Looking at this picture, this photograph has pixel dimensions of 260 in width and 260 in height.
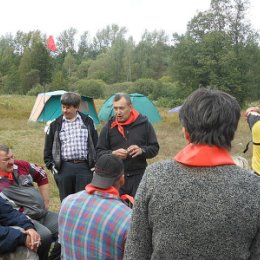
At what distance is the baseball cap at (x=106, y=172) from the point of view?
239cm

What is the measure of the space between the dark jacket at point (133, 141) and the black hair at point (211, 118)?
2.37m

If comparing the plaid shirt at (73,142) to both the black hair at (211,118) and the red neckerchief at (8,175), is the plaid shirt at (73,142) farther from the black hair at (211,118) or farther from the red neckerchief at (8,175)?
the black hair at (211,118)

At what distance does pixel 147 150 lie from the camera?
3918mm

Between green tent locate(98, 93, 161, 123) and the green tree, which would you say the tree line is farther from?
green tent locate(98, 93, 161, 123)

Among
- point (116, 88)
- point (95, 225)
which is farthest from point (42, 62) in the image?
point (95, 225)

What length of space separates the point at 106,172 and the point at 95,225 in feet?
1.04

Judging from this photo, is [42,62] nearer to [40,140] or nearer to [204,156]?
[40,140]

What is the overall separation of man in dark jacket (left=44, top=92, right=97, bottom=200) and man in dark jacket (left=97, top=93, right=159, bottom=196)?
31cm

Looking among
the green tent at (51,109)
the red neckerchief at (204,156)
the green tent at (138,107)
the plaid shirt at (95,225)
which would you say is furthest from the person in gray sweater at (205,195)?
the green tent at (51,109)

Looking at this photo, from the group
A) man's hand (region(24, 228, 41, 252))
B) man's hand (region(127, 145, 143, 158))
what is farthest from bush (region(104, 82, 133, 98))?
man's hand (region(24, 228, 41, 252))

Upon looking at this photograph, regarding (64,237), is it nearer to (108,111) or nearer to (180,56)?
(108,111)

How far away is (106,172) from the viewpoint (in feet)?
8.00

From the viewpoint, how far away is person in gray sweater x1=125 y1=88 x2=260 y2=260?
1479 millimetres

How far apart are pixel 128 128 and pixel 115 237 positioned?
1.83m
